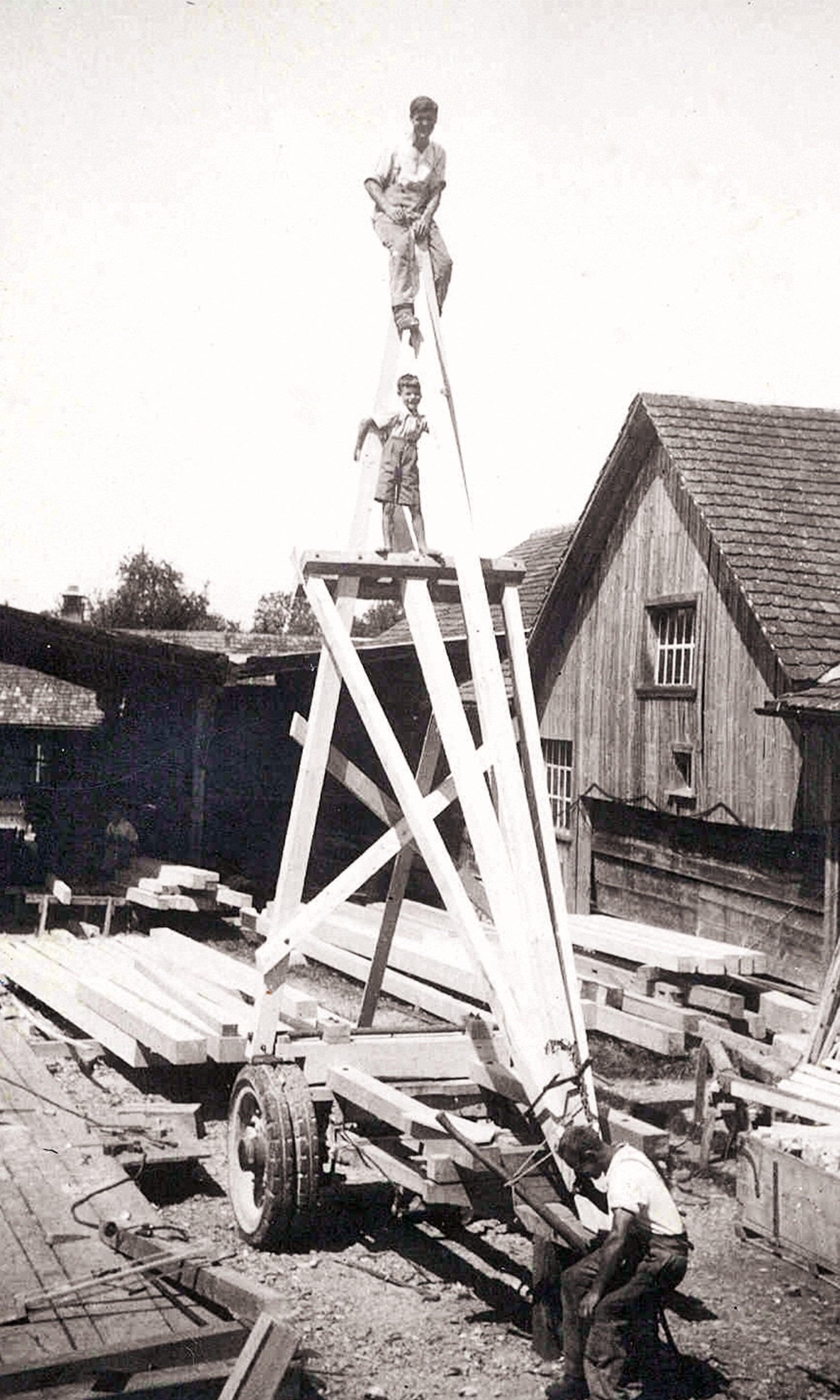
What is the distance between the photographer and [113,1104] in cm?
952

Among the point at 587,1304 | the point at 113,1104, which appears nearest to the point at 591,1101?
the point at 587,1304

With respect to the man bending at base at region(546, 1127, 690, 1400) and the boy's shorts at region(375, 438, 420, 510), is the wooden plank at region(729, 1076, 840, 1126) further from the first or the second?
the boy's shorts at region(375, 438, 420, 510)

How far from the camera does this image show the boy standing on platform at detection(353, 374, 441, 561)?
24.2ft

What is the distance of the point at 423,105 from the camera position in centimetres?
696

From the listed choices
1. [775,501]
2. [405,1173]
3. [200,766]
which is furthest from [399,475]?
[200,766]

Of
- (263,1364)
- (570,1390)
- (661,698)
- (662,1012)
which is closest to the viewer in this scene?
(263,1364)

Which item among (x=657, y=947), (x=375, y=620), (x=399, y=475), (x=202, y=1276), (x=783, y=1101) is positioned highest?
(x=375, y=620)

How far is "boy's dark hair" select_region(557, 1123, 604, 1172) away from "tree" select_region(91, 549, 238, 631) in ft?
241

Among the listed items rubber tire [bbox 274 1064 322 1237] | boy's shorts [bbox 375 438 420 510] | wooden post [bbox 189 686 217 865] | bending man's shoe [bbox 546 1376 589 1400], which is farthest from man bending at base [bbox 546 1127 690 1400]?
wooden post [bbox 189 686 217 865]

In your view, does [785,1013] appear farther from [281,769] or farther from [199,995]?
[281,769]

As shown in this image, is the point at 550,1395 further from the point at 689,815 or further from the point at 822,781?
the point at 689,815

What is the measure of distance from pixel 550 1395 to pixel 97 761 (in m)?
15.1

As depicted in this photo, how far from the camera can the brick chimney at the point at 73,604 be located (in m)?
35.6

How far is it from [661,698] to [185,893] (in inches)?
236
